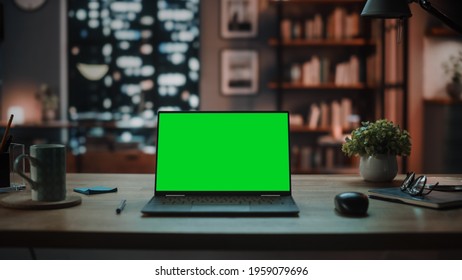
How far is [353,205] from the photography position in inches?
51.4

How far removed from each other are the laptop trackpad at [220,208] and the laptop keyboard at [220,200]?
0.03 meters

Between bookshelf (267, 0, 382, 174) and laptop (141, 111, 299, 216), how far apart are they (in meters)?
3.94

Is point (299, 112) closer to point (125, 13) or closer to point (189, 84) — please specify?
point (189, 84)

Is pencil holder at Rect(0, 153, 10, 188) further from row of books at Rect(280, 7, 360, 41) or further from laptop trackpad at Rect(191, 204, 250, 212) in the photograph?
row of books at Rect(280, 7, 360, 41)

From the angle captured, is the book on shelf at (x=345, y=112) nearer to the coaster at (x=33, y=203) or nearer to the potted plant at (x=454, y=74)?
the potted plant at (x=454, y=74)

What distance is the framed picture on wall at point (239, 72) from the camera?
5863mm

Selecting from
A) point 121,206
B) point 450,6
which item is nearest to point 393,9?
point 121,206

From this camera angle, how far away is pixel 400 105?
4.86 meters

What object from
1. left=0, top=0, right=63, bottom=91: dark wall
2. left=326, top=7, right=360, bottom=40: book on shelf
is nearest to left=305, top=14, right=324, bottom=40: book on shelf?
left=326, top=7, right=360, bottom=40: book on shelf

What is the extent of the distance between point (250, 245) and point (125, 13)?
5504 mm

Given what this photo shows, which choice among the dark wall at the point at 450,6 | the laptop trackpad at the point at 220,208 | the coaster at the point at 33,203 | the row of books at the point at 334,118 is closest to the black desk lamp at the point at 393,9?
the laptop trackpad at the point at 220,208

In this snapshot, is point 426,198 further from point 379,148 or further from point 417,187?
point 379,148
